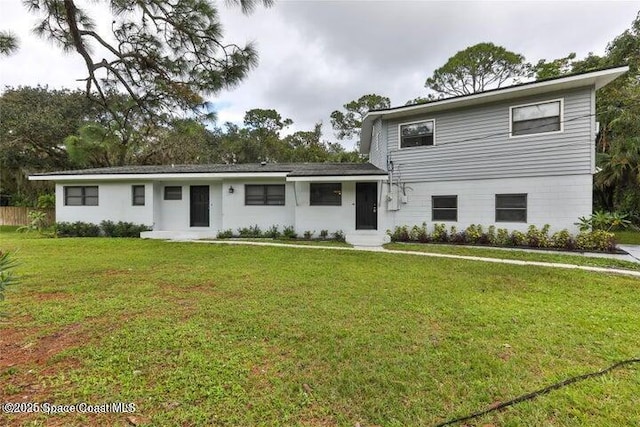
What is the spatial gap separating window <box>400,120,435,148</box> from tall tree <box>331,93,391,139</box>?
16.9 metres

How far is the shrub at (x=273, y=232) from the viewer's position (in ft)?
40.0

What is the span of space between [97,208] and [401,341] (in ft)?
48.8

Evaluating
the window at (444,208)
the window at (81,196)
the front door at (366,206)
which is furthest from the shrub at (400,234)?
the window at (81,196)

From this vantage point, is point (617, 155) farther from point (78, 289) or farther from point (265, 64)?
point (78, 289)

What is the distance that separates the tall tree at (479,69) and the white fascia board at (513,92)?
14.3 m

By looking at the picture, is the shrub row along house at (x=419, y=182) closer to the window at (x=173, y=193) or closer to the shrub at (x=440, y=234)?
the window at (x=173, y=193)

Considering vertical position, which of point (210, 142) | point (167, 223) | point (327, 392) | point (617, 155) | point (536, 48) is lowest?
point (327, 392)

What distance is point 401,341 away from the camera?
3.22 metres

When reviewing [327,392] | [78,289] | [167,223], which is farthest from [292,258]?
[167,223]

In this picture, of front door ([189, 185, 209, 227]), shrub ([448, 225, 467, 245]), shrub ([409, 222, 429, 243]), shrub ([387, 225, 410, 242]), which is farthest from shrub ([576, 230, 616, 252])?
front door ([189, 185, 209, 227])

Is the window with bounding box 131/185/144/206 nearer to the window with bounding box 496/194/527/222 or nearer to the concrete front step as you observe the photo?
the concrete front step

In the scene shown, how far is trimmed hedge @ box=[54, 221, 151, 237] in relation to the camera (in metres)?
12.9

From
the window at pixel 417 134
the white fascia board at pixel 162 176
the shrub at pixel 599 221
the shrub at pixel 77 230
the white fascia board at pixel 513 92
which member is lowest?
the shrub at pixel 77 230

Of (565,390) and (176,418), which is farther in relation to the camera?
(565,390)
